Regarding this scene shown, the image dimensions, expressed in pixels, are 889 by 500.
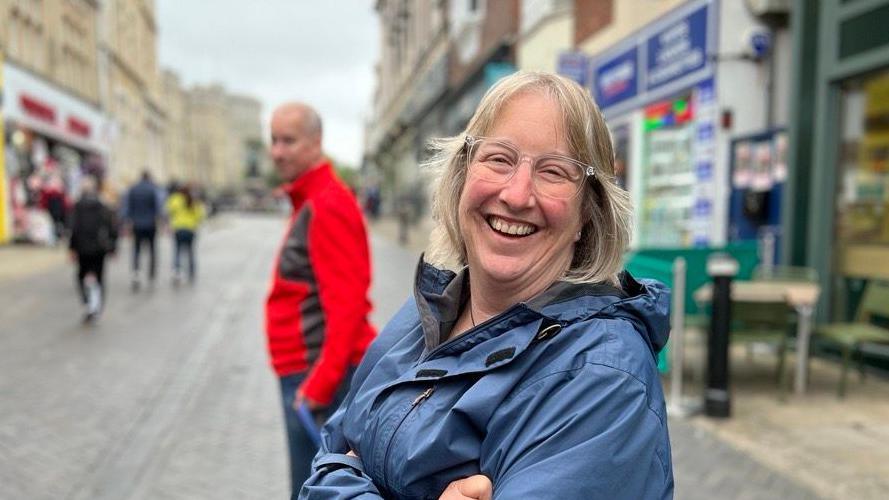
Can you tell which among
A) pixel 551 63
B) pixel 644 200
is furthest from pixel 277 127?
pixel 551 63

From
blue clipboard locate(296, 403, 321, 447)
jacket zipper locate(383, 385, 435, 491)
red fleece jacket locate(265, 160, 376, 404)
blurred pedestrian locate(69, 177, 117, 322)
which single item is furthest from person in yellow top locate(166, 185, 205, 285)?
jacket zipper locate(383, 385, 435, 491)

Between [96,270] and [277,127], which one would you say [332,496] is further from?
[96,270]

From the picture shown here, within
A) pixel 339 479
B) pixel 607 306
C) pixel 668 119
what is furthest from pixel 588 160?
pixel 668 119

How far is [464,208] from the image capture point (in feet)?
5.10

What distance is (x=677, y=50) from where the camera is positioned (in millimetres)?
10781

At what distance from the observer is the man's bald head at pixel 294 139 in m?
2.94

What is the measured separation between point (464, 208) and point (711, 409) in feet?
15.1

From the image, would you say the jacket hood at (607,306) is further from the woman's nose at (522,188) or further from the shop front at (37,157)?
the shop front at (37,157)

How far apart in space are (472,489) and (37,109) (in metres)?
26.9

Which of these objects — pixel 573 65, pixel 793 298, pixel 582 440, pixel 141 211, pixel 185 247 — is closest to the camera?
pixel 582 440

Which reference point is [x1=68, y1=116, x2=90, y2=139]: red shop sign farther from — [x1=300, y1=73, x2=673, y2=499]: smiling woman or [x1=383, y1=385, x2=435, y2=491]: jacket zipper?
[x1=383, y1=385, x2=435, y2=491]: jacket zipper

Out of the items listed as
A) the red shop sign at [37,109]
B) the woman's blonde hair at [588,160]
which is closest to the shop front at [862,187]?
the woman's blonde hair at [588,160]

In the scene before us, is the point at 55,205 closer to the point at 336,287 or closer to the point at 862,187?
the point at 862,187

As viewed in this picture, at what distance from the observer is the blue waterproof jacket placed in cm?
117
